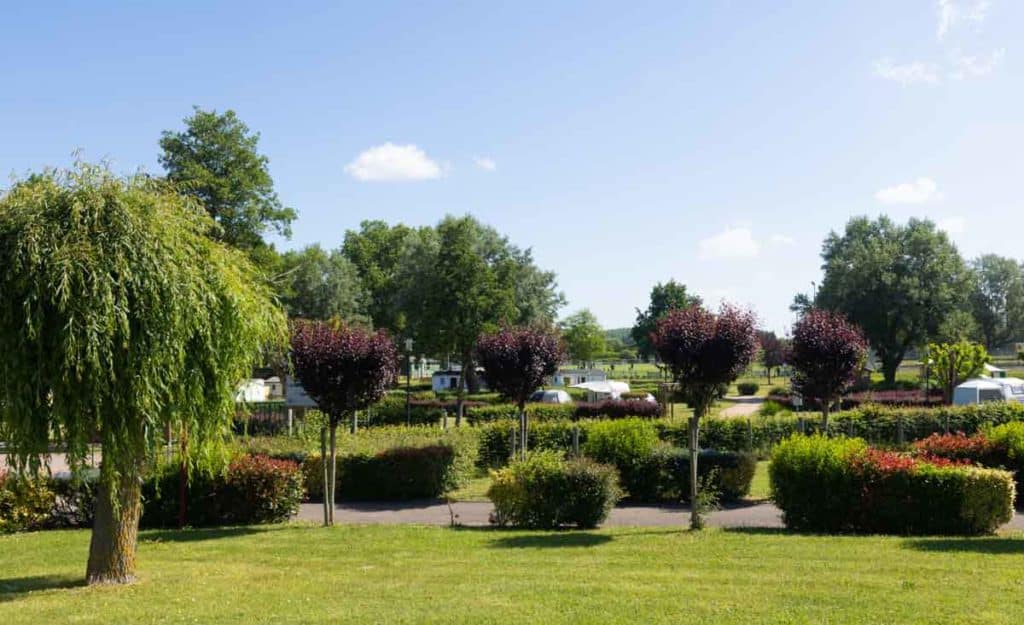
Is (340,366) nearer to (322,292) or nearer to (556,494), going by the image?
(556,494)

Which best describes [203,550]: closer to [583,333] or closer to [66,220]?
Result: [66,220]

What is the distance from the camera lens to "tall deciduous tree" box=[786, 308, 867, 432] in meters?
19.4

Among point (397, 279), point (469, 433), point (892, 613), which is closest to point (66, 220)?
point (892, 613)

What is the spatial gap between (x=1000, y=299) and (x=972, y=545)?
329 feet

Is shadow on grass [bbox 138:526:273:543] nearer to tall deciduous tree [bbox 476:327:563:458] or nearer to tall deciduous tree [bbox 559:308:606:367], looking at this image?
tall deciduous tree [bbox 476:327:563:458]

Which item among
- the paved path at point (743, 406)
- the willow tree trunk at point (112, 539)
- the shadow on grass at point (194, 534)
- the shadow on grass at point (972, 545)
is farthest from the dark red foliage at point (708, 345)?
the paved path at point (743, 406)

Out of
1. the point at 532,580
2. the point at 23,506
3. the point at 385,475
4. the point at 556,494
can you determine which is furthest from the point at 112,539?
the point at 385,475

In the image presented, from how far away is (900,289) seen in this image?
50.7 m

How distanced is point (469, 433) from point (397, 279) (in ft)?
101

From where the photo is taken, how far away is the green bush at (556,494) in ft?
42.2

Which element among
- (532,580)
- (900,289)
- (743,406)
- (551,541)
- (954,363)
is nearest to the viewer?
(532,580)

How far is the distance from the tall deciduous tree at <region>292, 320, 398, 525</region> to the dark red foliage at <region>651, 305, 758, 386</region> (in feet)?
15.1

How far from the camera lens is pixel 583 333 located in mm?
74438

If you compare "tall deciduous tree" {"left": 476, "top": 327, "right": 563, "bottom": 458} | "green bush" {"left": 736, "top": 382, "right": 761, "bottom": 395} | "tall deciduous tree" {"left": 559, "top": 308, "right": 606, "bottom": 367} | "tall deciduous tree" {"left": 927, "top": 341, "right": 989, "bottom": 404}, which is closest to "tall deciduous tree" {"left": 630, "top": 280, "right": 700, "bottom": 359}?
"tall deciduous tree" {"left": 559, "top": 308, "right": 606, "bottom": 367}
